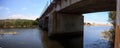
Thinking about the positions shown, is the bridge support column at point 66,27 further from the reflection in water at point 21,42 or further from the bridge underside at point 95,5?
the bridge underside at point 95,5

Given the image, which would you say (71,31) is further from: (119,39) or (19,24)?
(19,24)

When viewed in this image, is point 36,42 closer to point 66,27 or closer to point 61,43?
point 61,43

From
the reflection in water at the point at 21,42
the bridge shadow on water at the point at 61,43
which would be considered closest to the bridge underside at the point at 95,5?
the bridge shadow on water at the point at 61,43

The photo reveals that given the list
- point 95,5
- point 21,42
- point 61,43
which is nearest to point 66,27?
point 61,43

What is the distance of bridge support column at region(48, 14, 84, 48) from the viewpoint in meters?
24.0

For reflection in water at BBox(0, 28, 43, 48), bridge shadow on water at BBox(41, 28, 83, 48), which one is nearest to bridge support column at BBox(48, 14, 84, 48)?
bridge shadow on water at BBox(41, 28, 83, 48)

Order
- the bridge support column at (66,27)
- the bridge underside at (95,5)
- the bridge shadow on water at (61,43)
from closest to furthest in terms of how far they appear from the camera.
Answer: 1. the bridge underside at (95,5)
2. the bridge shadow on water at (61,43)
3. the bridge support column at (66,27)

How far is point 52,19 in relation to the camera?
24.9 metres

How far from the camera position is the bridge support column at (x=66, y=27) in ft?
78.7

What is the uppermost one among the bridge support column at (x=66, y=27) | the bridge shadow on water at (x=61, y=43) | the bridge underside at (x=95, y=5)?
the bridge underside at (x=95, y=5)

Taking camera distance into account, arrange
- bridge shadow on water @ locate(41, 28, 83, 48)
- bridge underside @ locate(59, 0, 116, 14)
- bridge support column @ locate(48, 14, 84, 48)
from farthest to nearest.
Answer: bridge support column @ locate(48, 14, 84, 48)
bridge shadow on water @ locate(41, 28, 83, 48)
bridge underside @ locate(59, 0, 116, 14)

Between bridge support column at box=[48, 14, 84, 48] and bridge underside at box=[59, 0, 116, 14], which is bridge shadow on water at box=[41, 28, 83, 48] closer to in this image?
bridge support column at box=[48, 14, 84, 48]

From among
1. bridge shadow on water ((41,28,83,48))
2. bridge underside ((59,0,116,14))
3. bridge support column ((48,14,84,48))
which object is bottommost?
bridge shadow on water ((41,28,83,48))

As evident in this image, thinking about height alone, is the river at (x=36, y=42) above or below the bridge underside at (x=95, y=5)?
below
